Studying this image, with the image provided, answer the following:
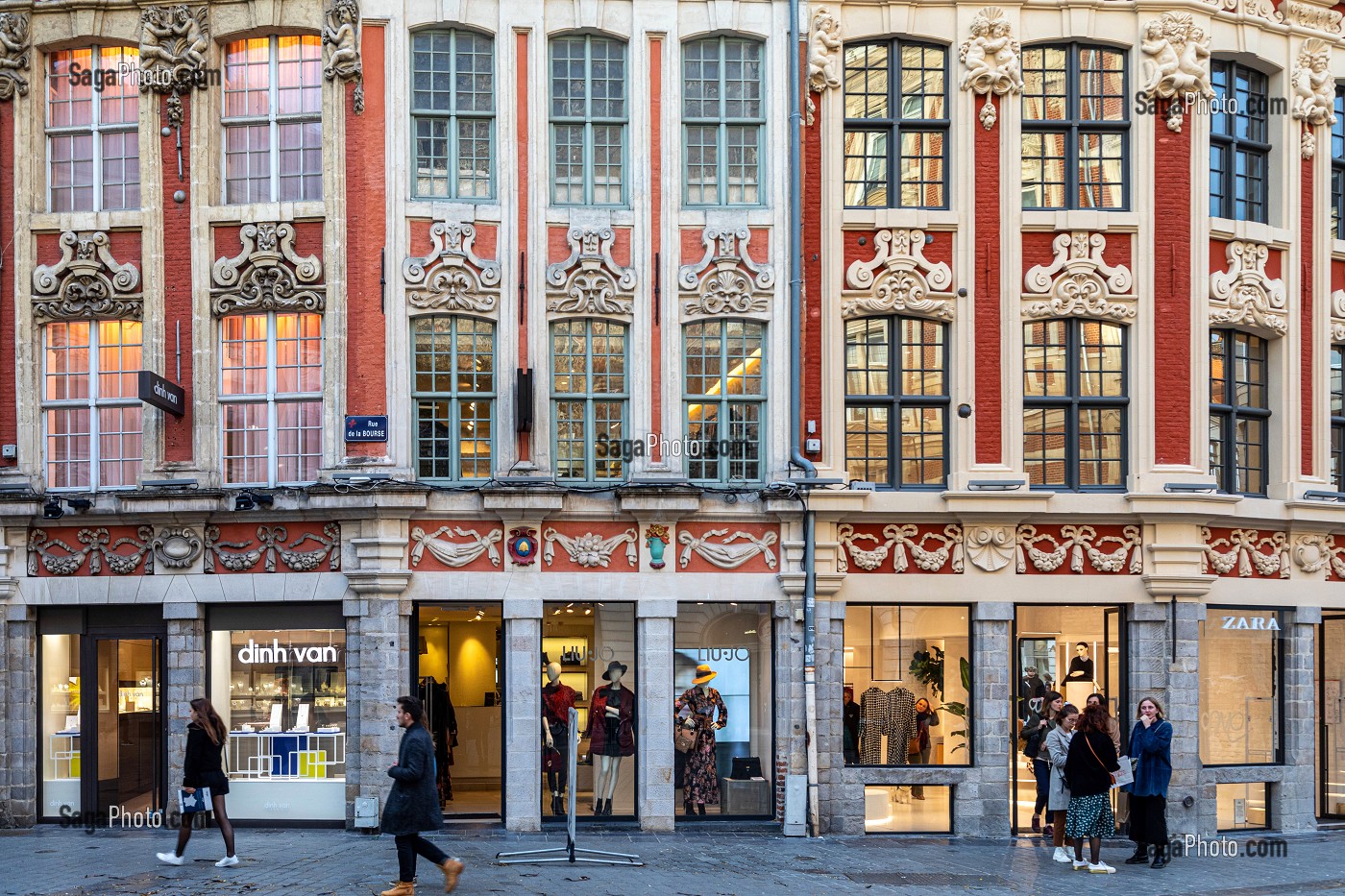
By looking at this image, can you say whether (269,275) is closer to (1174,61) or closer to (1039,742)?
(1039,742)

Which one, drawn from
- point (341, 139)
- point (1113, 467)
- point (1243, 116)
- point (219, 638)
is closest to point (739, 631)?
point (1113, 467)

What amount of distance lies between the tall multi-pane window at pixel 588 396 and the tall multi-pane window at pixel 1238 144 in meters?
8.52

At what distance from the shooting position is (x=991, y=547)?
20.9 m

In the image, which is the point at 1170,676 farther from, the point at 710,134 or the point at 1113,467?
the point at 710,134

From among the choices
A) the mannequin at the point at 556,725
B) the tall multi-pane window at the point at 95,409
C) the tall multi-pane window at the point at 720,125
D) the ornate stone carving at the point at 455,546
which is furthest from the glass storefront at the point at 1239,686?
the tall multi-pane window at the point at 95,409

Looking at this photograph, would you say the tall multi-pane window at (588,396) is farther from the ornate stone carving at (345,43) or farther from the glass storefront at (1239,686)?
the glass storefront at (1239,686)

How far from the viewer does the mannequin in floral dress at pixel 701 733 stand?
20.7 m

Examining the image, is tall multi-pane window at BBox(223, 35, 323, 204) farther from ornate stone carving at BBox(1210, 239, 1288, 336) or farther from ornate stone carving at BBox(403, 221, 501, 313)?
ornate stone carving at BBox(1210, 239, 1288, 336)

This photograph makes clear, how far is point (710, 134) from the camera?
832 inches

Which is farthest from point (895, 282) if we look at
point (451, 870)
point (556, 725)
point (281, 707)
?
point (451, 870)

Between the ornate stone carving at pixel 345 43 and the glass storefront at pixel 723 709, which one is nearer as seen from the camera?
the ornate stone carving at pixel 345 43

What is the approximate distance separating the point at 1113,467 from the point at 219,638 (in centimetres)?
1198

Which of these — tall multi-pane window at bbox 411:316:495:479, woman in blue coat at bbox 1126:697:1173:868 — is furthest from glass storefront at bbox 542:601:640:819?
woman in blue coat at bbox 1126:697:1173:868

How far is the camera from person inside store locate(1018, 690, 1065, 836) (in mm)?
20047
